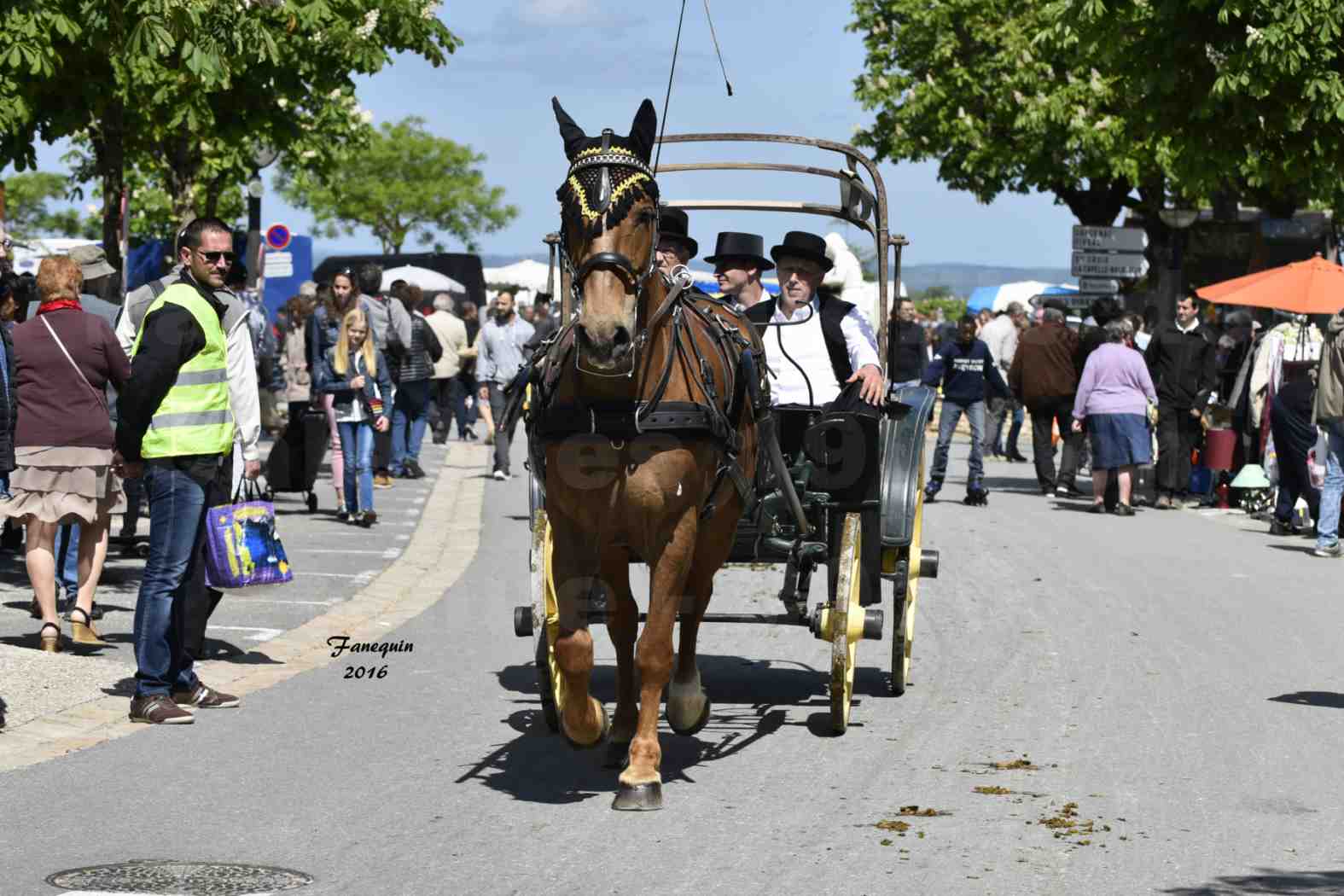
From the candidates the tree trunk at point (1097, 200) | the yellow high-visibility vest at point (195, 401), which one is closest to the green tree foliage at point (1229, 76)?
the yellow high-visibility vest at point (195, 401)

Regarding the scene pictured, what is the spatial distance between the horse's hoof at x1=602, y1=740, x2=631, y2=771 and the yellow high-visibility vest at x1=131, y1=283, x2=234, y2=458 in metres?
2.39

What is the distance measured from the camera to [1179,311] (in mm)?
22906

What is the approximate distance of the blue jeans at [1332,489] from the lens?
18.0 m

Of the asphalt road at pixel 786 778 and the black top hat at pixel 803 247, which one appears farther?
the black top hat at pixel 803 247

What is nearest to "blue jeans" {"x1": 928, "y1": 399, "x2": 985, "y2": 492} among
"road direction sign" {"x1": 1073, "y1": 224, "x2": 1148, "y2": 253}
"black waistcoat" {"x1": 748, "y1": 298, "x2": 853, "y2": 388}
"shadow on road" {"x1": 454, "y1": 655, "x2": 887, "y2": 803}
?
"road direction sign" {"x1": 1073, "y1": 224, "x2": 1148, "y2": 253}

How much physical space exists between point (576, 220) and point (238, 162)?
630 inches

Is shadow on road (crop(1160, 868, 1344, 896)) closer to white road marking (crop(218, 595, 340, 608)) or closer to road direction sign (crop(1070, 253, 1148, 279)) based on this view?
white road marking (crop(218, 595, 340, 608))

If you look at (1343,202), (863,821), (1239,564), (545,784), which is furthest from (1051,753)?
(1343,202)

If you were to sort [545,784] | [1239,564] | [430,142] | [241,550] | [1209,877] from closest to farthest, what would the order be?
[1209,877] < [545,784] < [241,550] < [1239,564] < [430,142]

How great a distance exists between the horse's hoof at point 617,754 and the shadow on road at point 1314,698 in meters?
3.55

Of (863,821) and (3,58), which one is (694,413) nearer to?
(863,821)

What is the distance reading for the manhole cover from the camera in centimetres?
620

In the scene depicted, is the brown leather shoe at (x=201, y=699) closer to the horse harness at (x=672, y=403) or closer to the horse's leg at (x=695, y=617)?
the horse's leg at (x=695, y=617)

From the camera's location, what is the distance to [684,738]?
353 inches
